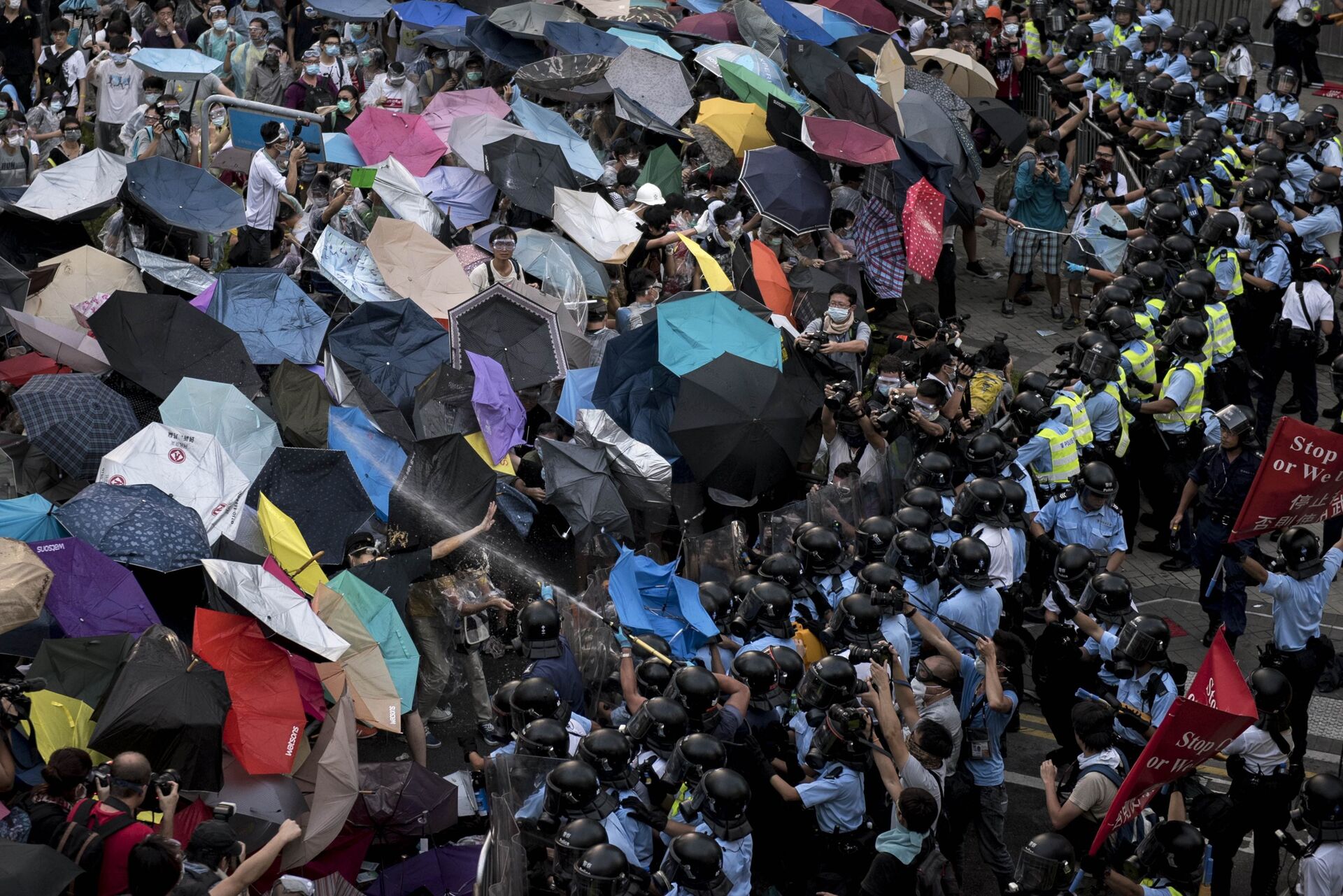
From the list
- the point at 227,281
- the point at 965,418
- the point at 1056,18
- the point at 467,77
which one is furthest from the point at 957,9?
the point at 227,281

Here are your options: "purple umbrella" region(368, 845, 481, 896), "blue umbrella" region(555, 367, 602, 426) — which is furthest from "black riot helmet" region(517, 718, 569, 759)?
"blue umbrella" region(555, 367, 602, 426)

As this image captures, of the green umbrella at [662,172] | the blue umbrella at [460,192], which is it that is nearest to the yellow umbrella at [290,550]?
the blue umbrella at [460,192]

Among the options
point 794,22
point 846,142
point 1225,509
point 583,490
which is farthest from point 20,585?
point 794,22

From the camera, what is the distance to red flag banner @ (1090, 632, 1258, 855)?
7.16 meters

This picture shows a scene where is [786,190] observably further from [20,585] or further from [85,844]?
[85,844]

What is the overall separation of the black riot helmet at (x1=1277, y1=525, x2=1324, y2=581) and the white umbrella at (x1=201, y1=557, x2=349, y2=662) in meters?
5.37

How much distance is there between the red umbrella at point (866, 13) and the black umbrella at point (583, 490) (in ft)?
32.9

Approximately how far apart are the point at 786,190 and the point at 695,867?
821cm

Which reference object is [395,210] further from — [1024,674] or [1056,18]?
[1056,18]

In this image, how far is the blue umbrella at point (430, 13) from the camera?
17.8 meters

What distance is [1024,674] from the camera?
37.0ft

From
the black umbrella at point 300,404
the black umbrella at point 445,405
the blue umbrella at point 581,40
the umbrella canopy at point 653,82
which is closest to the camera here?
the black umbrella at point 300,404

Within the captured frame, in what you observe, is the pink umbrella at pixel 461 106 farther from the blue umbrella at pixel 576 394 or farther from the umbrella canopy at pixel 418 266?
the blue umbrella at pixel 576 394

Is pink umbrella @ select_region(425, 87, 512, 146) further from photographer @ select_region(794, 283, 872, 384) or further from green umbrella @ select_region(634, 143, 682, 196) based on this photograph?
photographer @ select_region(794, 283, 872, 384)
